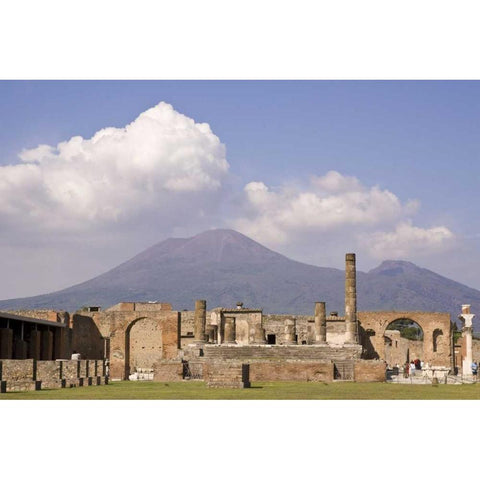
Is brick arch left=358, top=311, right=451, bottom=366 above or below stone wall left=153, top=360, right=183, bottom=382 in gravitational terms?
above

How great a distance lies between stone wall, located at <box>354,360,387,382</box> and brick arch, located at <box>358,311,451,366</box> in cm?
1968

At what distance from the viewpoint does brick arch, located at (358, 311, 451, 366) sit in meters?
52.3

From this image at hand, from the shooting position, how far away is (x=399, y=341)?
5975 cm

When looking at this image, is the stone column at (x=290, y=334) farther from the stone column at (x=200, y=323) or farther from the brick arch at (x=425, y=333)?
the brick arch at (x=425, y=333)

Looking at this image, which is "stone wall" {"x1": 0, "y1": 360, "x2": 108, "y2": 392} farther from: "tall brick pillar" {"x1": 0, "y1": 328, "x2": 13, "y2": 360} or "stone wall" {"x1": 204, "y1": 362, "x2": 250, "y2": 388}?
"tall brick pillar" {"x1": 0, "y1": 328, "x2": 13, "y2": 360}

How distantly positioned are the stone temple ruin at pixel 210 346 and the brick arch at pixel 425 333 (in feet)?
0.20

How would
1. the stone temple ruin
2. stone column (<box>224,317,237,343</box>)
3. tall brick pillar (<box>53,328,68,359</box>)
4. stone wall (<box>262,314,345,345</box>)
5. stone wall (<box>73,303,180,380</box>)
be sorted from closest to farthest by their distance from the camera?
the stone temple ruin < stone column (<box>224,317,237,343</box>) < tall brick pillar (<box>53,328,68,359</box>) < stone wall (<box>73,303,180,380</box>) < stone wall (<box>262,314,345,345</box>)

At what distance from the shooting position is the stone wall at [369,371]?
32.3 m

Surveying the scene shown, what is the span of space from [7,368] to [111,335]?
23.9 metres

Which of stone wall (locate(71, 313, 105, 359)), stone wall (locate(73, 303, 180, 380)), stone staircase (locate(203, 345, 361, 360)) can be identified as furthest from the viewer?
stone wall (locate(71, 313, 105, 359))

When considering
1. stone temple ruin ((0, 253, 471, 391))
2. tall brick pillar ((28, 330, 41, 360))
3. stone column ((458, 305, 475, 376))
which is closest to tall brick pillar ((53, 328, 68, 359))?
stone temple ruin ((0, 253, 471, 391))
